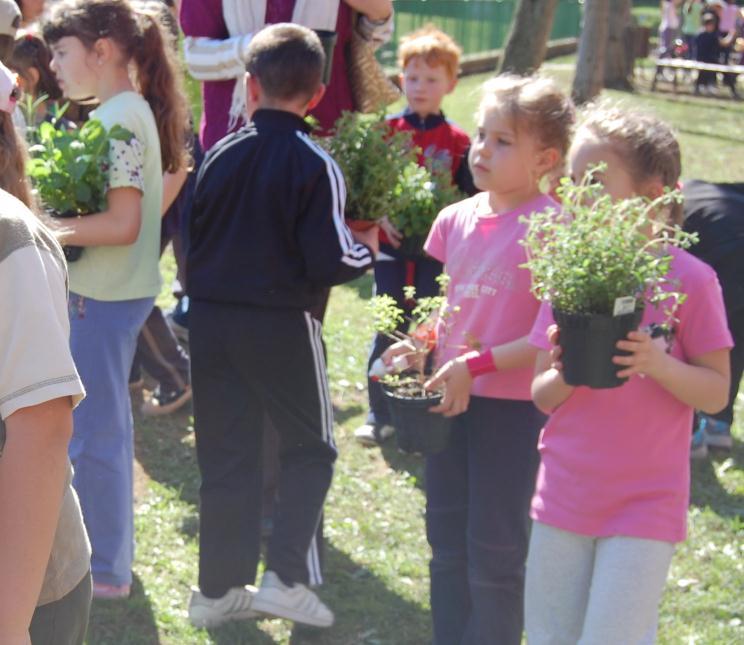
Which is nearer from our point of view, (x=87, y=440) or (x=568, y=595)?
(x=568, y=595)

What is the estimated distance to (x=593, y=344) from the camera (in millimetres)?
2939

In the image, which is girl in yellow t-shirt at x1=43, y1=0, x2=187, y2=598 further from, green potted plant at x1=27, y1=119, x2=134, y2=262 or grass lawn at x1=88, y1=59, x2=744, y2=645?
grass lawn at x1=88, y1=59, x2=744, y2=645

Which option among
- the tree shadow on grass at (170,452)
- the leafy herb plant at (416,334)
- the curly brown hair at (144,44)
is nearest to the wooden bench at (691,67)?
the tree shadow on grass at (170,452)

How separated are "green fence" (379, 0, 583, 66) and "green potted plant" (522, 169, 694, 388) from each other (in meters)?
19.0

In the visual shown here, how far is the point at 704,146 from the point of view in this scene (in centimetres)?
1770

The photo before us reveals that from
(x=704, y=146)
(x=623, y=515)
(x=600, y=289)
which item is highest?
(x=600, y=289)

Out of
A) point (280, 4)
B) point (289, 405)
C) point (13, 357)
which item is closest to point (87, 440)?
point (289, 405)

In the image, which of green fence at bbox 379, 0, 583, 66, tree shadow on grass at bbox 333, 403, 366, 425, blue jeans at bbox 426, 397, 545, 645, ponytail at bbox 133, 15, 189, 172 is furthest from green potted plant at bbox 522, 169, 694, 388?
green fence at bbox 379, 0, 583, 66

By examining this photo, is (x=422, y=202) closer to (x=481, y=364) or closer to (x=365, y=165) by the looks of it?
(x=365, y=165)

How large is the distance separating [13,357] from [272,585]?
253 cm

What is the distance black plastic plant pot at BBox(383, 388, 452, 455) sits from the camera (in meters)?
3.62

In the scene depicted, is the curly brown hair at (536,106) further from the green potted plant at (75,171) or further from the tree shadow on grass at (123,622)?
the tree shadow on grass at (123,622)

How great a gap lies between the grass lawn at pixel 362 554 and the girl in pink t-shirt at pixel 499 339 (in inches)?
13.2

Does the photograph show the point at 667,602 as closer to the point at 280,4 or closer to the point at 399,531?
the point at 399,531
